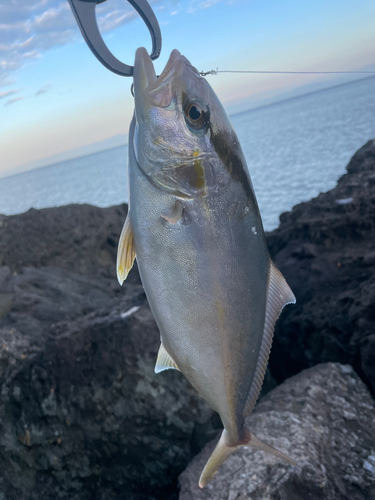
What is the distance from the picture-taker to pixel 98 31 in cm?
138

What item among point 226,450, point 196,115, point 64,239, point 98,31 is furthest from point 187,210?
point 64,239

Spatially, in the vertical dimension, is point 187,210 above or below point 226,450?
above

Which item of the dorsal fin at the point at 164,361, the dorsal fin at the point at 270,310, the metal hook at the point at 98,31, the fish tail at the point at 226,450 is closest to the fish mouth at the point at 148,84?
the metal hook at the point at 98,31

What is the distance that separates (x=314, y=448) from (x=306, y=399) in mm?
349

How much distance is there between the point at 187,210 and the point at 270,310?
0.49m

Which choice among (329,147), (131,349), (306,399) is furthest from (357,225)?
(329,147)

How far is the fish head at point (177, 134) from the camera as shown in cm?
124

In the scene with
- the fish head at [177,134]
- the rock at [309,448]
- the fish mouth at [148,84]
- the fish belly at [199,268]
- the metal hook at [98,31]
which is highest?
the metal hook at [98,31]

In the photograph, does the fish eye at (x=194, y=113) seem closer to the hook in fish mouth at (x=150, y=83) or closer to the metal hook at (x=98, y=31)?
the hook in fish mouth at (x=150, y=83)

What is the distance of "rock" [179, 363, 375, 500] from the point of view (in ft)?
7.00

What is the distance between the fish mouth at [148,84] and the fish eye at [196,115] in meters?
0.06

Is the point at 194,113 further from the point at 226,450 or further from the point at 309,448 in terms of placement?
the point at 309,448

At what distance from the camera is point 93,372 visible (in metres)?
2.73

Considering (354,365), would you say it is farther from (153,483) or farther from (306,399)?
(153,483)
